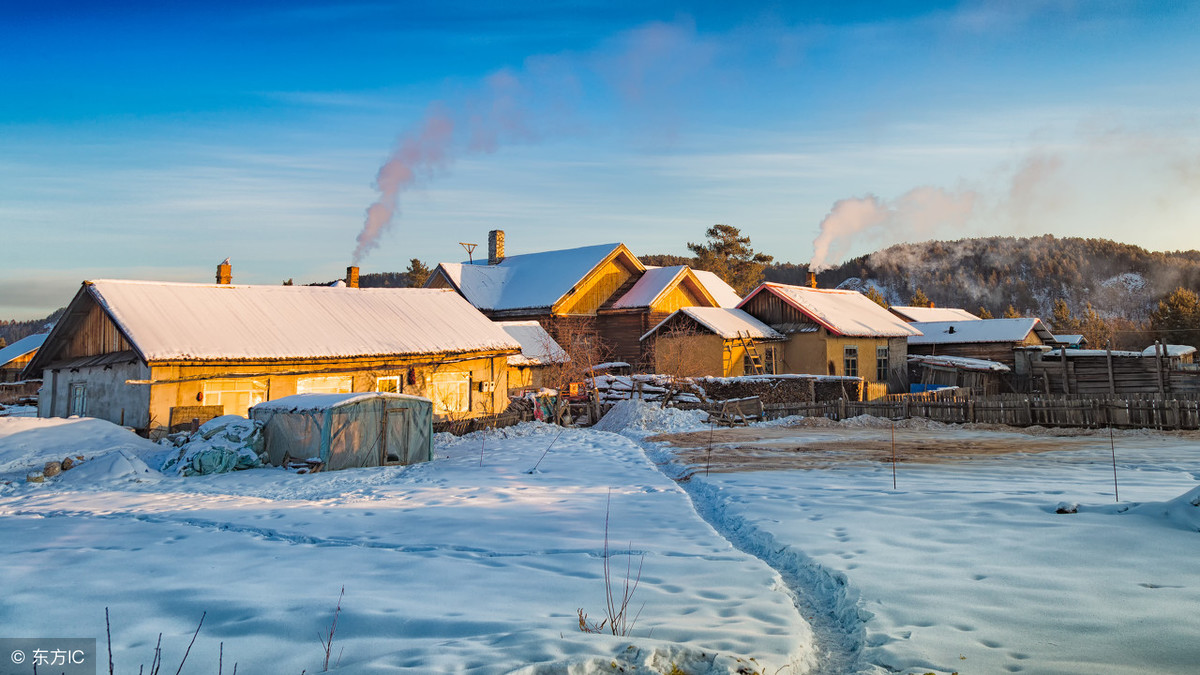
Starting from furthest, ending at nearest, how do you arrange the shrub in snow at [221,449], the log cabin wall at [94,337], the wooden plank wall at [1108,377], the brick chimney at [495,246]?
the brick chimney at [495,246], the wooden plank wall at [1108,377], the log cabin wall at [94,337], the shrub in snow at [221,449]

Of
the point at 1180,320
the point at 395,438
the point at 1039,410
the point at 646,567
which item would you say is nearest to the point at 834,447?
the point at 1039,410

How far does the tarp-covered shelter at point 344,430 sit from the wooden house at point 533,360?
11.0 metres

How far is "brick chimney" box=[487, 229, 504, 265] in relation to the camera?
46.5m

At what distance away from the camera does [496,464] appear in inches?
684

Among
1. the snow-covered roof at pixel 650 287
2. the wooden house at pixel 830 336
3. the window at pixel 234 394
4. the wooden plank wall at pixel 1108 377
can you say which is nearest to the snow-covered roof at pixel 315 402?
the window at pixel 234 394

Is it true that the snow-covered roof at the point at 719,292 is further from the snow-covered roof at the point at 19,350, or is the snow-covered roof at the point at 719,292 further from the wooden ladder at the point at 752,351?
the snow-covered roof at the point at 19,350

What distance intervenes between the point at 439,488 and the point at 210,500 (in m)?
4.06

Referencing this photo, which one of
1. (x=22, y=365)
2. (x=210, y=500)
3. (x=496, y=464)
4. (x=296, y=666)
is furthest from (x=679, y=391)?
(x=22, y=365)

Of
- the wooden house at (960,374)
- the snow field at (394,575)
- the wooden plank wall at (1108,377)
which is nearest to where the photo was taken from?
the snow field at (394,575)

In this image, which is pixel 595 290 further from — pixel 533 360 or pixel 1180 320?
pixel 1180 320

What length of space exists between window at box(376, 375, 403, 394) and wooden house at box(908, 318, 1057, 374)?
→ 98.3 feet

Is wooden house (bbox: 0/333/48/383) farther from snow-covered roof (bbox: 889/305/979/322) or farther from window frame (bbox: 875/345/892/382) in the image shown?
snow-covered roof (bbox: 889/305/979/322)

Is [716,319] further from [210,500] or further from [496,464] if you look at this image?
[210,500]

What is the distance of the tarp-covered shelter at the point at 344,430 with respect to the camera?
17.1 m
